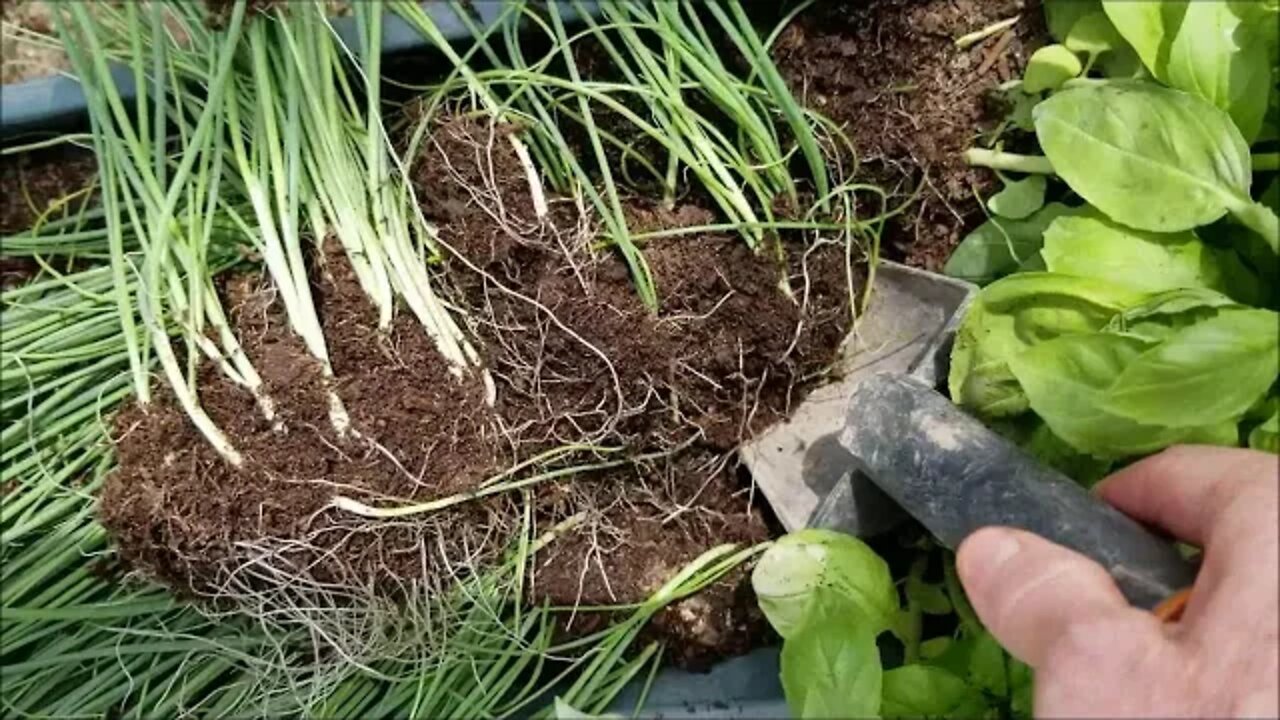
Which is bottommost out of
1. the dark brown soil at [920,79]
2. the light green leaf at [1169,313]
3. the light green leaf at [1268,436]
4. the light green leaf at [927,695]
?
the light green leaf at [927,695]

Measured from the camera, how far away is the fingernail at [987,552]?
0.68m

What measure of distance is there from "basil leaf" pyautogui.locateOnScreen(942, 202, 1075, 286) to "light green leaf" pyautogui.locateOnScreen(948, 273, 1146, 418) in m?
0.13

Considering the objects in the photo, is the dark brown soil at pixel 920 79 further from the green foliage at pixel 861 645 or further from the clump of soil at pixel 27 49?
the clump of soil at pixel 27 49

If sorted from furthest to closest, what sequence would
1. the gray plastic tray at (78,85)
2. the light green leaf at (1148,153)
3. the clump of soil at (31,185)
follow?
the clump of soil at (31,185), the gray plastic tray at (78,85), the light green leaf at (1148,153)

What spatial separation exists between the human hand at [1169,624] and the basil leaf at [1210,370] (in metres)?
0.03

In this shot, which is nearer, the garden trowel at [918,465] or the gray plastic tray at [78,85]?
the garden trowel at [918,465]

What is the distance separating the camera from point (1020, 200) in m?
1.01

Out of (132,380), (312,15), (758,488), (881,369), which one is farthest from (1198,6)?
(132,380)

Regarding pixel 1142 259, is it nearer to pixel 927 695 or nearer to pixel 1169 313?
pixel 1169 313

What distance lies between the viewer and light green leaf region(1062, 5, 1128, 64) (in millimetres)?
956

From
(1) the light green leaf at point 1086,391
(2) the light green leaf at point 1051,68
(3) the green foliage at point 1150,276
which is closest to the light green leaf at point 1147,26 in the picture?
(3) the green foliage at point 1150,276

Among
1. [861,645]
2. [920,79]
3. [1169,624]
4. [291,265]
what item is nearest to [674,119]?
[920,79]

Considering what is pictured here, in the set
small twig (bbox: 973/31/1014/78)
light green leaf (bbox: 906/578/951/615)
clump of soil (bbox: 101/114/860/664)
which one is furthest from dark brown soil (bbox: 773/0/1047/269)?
light green leaf (bbox: 906/578/951/615)

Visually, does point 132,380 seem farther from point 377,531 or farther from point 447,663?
point 447,663
